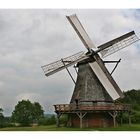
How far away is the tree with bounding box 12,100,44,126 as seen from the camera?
27344mm

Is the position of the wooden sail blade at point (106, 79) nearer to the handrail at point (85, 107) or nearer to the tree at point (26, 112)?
the handrail at point (85, 107)

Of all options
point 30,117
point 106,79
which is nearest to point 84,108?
point 106,79

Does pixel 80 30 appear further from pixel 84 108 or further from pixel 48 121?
pixel 48 121

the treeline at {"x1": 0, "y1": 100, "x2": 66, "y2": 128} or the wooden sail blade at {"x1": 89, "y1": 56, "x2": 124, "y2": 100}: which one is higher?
the wooden sail blade at {"x1": 89, "y1": 56, "x2": 124, "y2": 100}

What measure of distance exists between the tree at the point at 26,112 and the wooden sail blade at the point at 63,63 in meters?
4.54

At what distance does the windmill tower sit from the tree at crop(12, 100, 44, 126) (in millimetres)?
4152

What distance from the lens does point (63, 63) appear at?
2319cm

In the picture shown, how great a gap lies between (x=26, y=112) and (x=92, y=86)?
24.3 ft

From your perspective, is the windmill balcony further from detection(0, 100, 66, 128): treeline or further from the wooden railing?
detection(0, 100, 66, 128): treeline

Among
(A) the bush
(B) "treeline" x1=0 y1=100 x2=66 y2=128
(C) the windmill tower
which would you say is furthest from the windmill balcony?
(A) the bush

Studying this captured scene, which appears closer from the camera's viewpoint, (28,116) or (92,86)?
(92,86)

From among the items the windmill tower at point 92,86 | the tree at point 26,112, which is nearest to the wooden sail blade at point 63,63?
the windmill tower at point 92,86

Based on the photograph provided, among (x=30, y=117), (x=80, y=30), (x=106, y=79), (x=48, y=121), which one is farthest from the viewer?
(x=30, y=117)

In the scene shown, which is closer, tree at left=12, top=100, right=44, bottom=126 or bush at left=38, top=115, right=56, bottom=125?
tree at left=12, top=100, right=44, bottom=126
